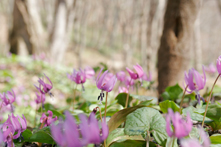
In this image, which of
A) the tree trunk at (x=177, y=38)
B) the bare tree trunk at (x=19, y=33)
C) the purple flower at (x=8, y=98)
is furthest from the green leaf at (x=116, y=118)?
the bare tree trunk at (x=19, y=33)

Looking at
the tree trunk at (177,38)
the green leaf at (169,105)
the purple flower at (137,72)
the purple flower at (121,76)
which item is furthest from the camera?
the tree trunk at (177,38)

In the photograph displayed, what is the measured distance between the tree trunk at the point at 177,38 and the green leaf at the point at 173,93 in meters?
0.64

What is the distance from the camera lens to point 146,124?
2.64 ft

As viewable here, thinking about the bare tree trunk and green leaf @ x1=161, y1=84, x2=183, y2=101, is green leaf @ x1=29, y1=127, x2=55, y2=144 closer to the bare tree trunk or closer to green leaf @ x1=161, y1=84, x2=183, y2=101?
green leaf @ x1=161, y1=84, x2=183, y2=101

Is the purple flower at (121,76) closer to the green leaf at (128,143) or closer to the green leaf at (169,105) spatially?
the green leaf at (169,105)

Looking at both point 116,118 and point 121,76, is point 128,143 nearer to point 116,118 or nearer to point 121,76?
point 116,118

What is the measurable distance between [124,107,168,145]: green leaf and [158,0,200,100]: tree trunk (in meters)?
1.44

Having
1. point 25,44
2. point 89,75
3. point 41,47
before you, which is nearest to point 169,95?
point 89,75

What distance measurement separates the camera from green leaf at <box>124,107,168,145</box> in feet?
2.50

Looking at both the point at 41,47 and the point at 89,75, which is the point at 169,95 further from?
the point at 41,47

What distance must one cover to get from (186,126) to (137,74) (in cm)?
65

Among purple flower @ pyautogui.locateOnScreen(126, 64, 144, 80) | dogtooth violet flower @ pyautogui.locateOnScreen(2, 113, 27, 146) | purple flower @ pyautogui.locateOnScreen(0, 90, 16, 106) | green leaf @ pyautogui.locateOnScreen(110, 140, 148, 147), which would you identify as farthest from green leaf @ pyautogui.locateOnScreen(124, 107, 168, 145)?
purple flower @ pyautogui.locateOnScreen(0, 90, 16, 106)

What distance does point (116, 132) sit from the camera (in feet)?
2.87

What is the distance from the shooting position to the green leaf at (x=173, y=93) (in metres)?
1.54
